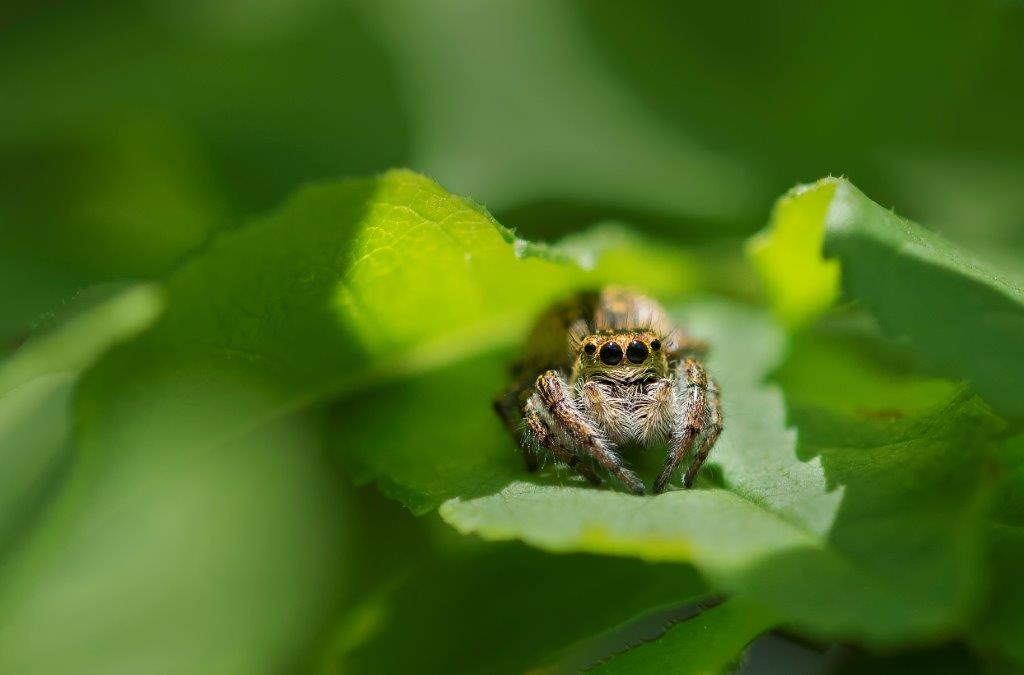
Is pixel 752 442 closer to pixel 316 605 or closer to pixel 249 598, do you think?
pixel 316 605

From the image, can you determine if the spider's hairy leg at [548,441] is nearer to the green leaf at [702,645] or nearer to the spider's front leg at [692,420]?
the spider's front leg at [692,420]

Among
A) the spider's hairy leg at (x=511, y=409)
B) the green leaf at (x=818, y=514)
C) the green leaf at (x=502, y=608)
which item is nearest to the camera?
the green leaf at (x=818, y=514)

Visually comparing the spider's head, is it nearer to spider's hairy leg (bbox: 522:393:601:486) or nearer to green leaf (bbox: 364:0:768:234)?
spider's hairy leg (bbox: 522:393:601:486)

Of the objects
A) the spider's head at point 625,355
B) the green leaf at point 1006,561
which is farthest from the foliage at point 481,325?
the spider's head at point 625,355

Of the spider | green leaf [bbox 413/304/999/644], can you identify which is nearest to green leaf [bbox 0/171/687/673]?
the spider

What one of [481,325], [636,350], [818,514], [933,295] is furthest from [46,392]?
[933,295]

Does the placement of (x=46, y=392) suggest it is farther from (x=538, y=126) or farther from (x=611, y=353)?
(x=538, y=126)
